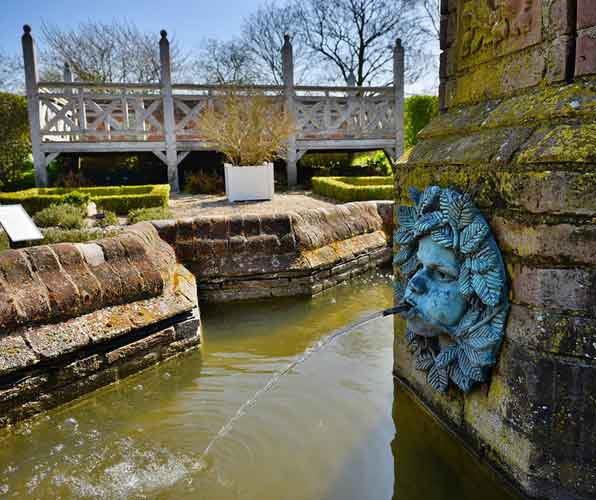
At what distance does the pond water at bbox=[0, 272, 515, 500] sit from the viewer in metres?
2.29

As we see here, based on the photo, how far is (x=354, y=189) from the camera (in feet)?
31.8

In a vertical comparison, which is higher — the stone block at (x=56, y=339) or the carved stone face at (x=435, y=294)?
the carved stone face at (x=435, y=294)

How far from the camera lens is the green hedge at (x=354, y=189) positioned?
9438mm

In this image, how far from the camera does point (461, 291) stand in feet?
6.80

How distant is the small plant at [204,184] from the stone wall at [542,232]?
1093 centimetres

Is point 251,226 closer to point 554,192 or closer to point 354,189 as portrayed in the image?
point 554,192

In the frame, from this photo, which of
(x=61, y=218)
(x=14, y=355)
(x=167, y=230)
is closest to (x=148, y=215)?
(x=61, y=218)

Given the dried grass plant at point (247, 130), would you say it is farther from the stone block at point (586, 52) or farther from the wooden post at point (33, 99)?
the stone block at point (586, 52)

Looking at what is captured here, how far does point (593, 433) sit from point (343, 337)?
2444 millimetres

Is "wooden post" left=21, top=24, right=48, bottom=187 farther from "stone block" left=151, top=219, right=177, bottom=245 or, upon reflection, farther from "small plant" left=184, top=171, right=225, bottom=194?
"stone block" left=151, top=219, right=177, bottom=245

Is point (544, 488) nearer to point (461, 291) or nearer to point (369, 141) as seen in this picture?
point (461, 291)

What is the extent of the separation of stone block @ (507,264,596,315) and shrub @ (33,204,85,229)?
682 cm

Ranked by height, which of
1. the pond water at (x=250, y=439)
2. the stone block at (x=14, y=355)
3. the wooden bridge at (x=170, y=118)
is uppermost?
the wooden bridge at (x=170, y=118)

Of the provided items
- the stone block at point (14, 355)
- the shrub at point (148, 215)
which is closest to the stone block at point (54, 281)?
the stone block at point (14, 355)
